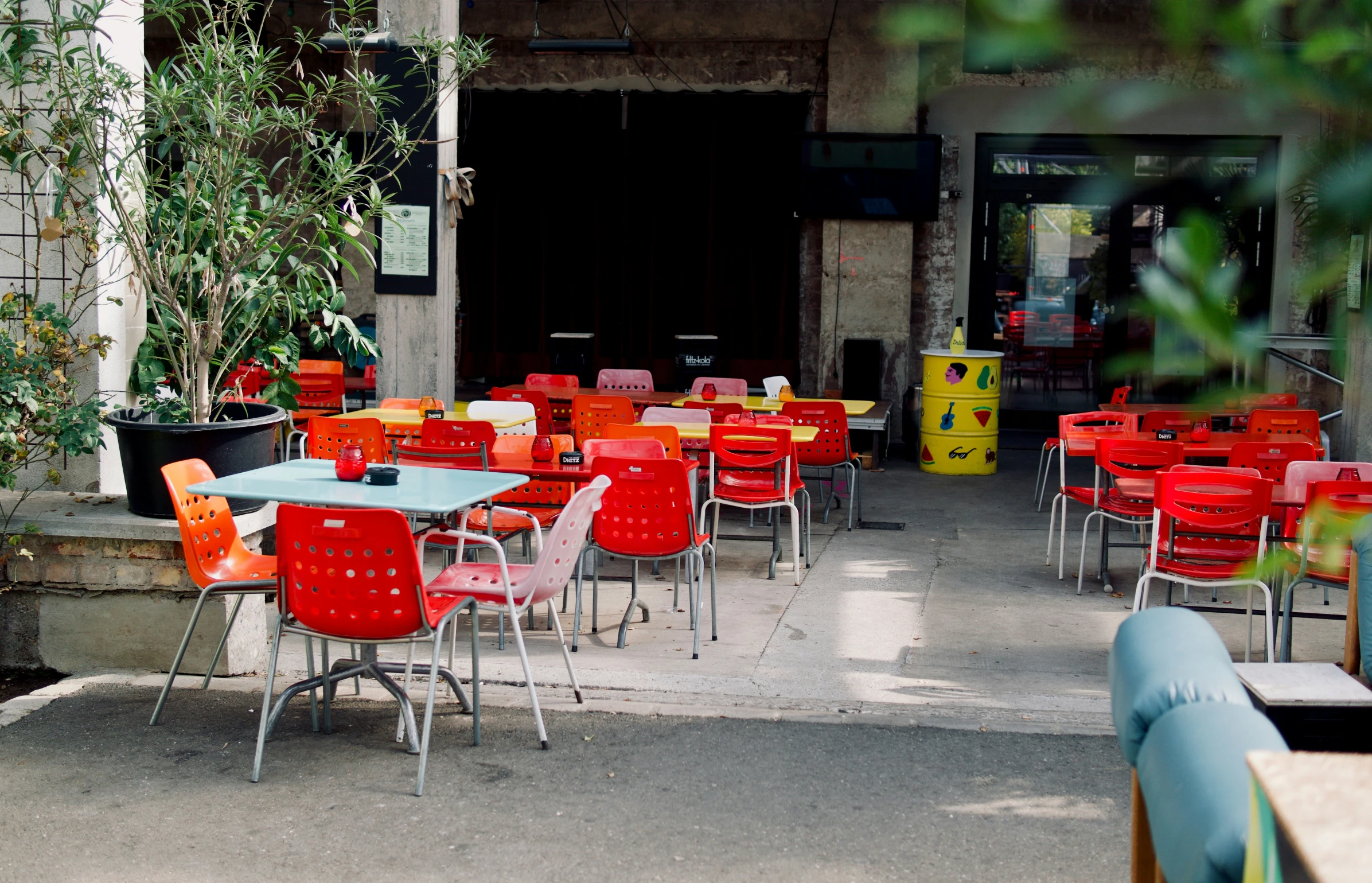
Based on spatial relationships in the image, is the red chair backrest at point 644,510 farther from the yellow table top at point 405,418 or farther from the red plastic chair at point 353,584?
the yellow table top at point 405,418

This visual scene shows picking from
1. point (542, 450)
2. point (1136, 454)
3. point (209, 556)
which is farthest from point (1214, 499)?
point (209, 556)

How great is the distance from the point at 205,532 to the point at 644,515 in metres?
1.71

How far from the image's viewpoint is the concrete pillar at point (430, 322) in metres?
8.77

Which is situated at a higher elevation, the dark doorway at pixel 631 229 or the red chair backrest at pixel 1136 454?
the dark doorway at pixel 631 229

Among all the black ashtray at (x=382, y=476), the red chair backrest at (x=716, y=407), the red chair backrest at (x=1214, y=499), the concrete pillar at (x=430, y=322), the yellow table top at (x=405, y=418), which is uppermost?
the concrete pillar at (x=430, y=322)

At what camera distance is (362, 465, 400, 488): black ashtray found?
4.49 m

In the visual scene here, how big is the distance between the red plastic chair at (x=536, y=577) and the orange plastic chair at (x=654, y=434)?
5.59 feet

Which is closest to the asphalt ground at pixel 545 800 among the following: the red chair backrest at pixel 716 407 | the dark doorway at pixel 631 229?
the red chair backrest at pixel 716 407

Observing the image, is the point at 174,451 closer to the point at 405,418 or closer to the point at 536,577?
the point at 536,577

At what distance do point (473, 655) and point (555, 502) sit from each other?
1.90 meters

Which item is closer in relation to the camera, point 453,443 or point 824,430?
point 453,443

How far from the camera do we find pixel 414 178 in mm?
8750

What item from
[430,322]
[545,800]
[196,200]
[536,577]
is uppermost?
[196,200]

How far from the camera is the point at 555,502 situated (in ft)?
19.7
